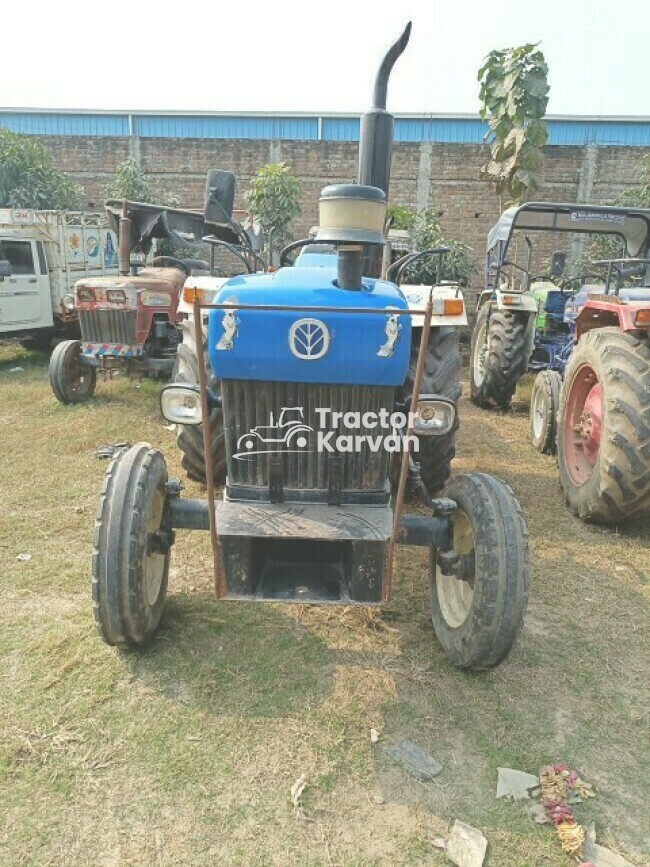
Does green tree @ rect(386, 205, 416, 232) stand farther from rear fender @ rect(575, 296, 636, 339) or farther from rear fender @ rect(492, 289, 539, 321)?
rear fender @ rect(575, 296, 636, 339)

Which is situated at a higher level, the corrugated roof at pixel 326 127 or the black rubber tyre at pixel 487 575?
the corrugated roof at pixel 326 127

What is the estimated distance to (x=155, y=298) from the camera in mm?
7160

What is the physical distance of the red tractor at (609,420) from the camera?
149 inches

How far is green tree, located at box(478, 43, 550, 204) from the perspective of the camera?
33.6 ft

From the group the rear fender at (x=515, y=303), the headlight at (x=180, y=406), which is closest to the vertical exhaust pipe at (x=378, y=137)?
the headlight at (x=180, y=406)

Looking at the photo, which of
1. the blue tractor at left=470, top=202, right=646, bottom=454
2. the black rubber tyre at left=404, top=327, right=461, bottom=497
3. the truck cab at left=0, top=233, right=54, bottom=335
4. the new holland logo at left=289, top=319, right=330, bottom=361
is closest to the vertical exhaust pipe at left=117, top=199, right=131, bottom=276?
the truck cab at left=0, top=233, right=54, bottom=335

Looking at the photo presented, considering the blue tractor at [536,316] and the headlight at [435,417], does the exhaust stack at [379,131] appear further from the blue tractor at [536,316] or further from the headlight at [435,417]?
the blue tractor at [536,316]

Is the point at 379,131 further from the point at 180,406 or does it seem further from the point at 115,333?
the point at 115,333

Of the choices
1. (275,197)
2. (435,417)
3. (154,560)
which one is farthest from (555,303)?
(154,560)

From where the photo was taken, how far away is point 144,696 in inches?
102

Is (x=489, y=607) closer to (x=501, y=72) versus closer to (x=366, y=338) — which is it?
(x=366, y=338)

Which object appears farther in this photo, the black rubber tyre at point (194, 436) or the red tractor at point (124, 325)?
the red tractor at point (124, 325)

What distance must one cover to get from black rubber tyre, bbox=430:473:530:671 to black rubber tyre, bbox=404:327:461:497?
107cm

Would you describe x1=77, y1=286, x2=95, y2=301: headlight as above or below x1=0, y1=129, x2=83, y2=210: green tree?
below
